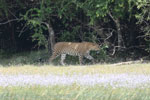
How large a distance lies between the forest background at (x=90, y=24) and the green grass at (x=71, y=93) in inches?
401

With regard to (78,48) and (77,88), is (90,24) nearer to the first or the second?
(78,48)

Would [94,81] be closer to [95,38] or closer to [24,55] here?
[95,38]

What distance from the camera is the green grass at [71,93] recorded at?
33.0 feet

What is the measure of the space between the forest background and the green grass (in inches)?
401

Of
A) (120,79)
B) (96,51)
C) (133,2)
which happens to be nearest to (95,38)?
(96,51)

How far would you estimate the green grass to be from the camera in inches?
396

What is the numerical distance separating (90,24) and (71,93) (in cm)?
1259

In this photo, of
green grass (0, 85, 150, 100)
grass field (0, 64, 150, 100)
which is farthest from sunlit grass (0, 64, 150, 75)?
green grass (0, 85, 150, 100)

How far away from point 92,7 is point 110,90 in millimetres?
11588

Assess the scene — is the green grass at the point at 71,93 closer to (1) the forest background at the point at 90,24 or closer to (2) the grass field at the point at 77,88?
(2) the grass field at the point at 77,88

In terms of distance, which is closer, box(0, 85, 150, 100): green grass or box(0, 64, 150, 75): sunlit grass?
box(0, 85, 150, 100): green grass

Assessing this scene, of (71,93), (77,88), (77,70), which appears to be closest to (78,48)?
(77,70)

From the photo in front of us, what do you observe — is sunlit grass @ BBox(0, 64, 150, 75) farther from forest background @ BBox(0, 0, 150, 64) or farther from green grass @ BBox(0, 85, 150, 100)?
forest background @ BBox(0, 0, 150, 64)

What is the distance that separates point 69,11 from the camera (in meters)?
23.2
